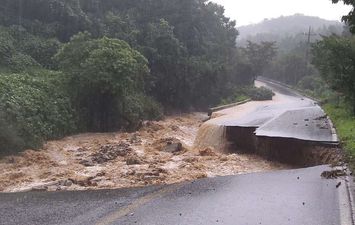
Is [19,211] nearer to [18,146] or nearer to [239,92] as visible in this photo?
[18,146]

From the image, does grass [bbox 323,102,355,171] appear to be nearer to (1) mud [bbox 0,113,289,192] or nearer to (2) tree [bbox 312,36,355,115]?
(2) tree [bbox 312,36,355,115]

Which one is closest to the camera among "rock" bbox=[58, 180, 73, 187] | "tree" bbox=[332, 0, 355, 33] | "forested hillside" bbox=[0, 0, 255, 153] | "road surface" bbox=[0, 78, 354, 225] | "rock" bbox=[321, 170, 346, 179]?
"road surface" bbox=[0, 78, 354, 225]

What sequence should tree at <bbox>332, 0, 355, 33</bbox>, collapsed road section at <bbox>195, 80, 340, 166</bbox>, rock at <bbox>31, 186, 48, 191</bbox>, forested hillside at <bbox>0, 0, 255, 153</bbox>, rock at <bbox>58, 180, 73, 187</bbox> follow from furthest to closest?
1. forested hillside at <bbox>0, 0, 255, 153</bbox>
2. collapsed road section at <bbox>195, 80, 340, 166</bbox>
3. rock at <bbox>58, 180, 73, 187</bbox>
4. rock at <bbox>31, 186, 48, 191</bbox>
5. tree at <bbox>332, 0, 355, 33</bbox>

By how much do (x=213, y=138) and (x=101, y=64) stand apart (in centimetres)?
806

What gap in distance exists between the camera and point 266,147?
47.6ft

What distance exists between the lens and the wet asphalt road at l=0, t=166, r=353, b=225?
7621 mm

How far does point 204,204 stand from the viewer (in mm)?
8594

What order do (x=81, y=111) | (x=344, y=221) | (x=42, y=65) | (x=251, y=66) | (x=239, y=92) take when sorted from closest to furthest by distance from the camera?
(x=344, y=221) → (x=81, y=111) → (x=42, y=65) → (x=239, y=92) → (x=251, y=66)

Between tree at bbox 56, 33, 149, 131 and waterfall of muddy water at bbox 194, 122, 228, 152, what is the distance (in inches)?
245

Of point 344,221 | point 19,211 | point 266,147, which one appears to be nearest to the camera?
point 344,221

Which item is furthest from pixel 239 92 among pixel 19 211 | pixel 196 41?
pixel 19 211

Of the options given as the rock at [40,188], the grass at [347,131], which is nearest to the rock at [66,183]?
the rock at [40,188]

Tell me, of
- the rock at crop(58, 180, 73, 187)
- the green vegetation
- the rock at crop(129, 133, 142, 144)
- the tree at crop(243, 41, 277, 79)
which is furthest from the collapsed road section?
the tree at crop(243, 41, 277, 79)

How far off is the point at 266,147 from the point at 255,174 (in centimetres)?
335
